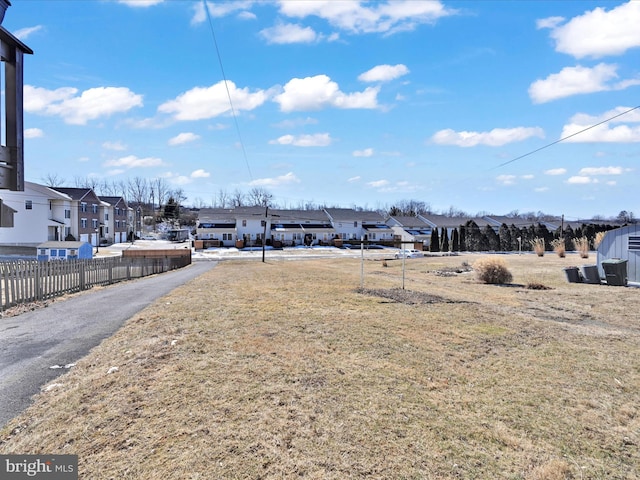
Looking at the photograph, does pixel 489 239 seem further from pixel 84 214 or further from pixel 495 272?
pixel 84 214

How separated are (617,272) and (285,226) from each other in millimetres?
52769

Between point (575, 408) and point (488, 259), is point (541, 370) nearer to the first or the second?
point (575, 408)

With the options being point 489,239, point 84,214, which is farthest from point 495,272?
point 84,214

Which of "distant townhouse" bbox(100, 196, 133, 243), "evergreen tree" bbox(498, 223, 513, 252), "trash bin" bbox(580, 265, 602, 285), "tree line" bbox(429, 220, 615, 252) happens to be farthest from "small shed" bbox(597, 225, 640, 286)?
"distant townhouse" bbox(100, 196, 133, 243)

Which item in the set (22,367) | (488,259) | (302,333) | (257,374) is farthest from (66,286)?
(488,259)

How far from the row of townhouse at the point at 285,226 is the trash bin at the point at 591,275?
38590mm

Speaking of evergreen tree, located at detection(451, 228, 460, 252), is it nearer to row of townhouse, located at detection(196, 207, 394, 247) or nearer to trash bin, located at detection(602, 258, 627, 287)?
row of townhouse, located at detection(196, 207, 394, 247)

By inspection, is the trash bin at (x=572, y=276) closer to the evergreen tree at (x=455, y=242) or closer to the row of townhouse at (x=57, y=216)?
the evergreen tree at (x=455, y=242)

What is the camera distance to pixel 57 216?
50.6 metres

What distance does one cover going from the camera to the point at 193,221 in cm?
10088

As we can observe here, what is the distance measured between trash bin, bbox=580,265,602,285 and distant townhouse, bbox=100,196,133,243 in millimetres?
66152

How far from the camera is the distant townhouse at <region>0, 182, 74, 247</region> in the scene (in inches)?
1668

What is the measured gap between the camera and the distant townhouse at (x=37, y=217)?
42375 millimetres

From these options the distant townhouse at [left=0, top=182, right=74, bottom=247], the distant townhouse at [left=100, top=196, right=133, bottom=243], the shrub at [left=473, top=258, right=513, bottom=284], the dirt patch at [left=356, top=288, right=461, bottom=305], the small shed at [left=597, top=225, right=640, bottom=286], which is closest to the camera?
the dirt patch at [left=356, top=288, right=461, bottom=305]
